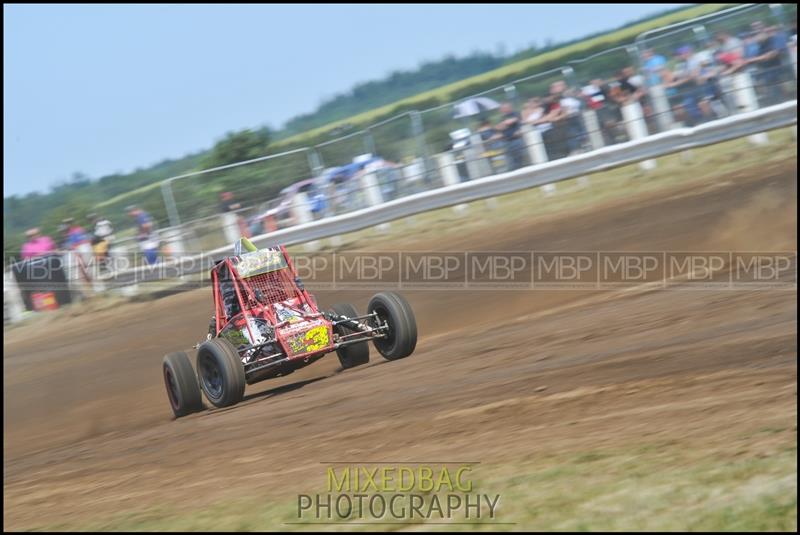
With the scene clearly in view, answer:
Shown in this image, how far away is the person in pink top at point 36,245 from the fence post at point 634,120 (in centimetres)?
860

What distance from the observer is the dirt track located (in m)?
5.30

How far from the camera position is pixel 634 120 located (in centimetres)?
1352

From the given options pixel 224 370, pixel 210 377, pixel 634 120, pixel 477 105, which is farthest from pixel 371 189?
pixel 224 370

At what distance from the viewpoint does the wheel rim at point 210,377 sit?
831cm

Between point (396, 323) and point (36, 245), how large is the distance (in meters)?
9.34

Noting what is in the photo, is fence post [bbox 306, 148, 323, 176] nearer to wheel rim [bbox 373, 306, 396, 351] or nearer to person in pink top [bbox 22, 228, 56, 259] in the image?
person in pink top [bbox 22, 228, 56, 259]

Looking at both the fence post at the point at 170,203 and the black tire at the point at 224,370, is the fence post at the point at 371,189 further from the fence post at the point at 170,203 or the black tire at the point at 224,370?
the black tire at the point at 224,370

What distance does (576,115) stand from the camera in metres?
13.5

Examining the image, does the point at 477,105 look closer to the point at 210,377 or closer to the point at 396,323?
the point at 396,323

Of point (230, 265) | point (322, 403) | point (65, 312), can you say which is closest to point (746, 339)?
point (322, 403)

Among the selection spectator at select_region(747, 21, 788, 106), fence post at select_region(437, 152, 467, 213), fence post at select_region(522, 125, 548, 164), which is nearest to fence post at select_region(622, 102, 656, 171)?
fence post at select_region(522, 125, 548, 164)

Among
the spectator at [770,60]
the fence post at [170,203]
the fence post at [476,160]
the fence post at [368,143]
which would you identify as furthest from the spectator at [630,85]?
the fence post at [170,203]

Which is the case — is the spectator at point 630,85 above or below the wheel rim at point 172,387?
above

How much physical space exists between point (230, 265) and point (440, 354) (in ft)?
6.20
